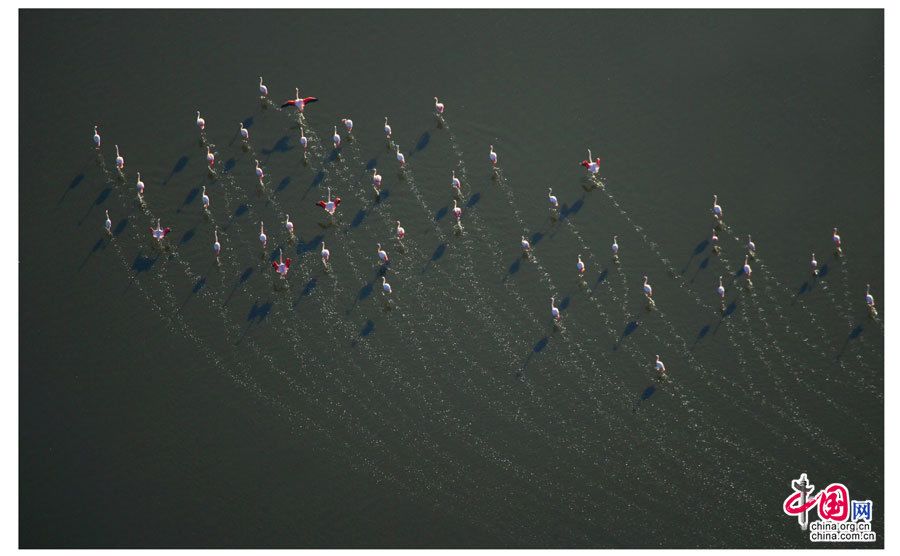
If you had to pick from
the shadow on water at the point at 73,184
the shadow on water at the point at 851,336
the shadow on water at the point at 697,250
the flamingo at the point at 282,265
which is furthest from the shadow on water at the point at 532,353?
the shadow on water at the point at 73,184

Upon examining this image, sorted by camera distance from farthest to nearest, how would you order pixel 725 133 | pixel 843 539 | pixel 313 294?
pixel 725 133 < pixel 313 294 < pixel 843 539

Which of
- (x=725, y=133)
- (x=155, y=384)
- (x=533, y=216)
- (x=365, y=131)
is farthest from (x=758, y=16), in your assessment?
(x=155, y=384)

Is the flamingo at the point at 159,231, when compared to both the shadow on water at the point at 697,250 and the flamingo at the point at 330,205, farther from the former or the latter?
the shadow on water at the point at 697,250

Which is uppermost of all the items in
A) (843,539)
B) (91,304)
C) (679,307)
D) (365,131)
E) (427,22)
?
(427,22)

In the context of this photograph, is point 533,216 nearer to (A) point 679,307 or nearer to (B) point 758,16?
(A) point 679,307

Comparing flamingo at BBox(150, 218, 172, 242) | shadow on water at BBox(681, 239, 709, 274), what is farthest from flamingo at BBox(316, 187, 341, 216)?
shadow on water at BBox(681, 239, 709, 274)

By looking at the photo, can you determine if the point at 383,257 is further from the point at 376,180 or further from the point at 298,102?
the point at 298,102
